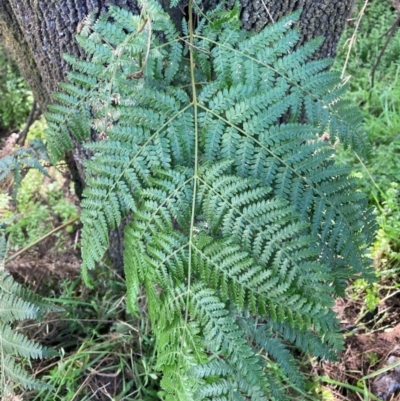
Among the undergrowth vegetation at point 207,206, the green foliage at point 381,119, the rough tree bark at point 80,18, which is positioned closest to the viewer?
the undergrowth vegetation at point 207,206

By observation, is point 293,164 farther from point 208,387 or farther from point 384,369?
point 384,369

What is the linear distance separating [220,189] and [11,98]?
3.36 m

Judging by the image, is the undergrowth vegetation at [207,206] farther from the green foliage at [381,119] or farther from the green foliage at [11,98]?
the green foliage at [11,98]

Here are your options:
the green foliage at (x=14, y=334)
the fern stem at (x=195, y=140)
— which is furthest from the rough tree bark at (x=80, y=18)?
the green foliage at (x=14, y=334)

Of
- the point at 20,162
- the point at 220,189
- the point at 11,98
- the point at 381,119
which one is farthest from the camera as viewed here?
the point at 11,98

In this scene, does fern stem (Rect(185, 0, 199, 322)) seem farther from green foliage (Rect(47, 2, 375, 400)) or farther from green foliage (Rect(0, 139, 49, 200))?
green foliage (Rect(0, 139, 49, 200))

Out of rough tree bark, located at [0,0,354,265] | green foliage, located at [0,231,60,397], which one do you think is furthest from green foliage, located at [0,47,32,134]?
green foliage, located at [0,231,60,397]

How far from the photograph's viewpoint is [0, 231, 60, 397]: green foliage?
5.10 feet

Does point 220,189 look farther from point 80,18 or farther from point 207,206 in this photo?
point 80,18

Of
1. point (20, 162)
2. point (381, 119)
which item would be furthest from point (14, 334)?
point (381, 119)

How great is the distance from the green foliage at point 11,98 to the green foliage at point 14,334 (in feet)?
9.12

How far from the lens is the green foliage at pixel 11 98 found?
3.98 metres

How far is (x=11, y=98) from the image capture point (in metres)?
3.99

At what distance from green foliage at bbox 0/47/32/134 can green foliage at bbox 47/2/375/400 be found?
288 cm
